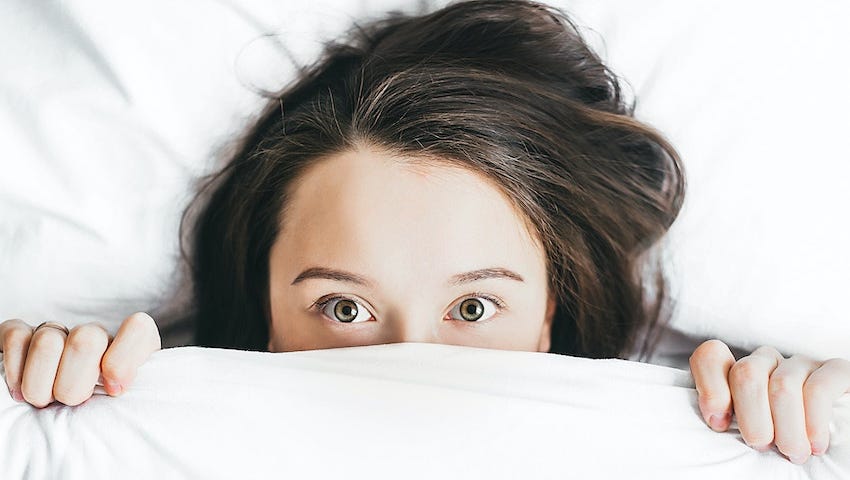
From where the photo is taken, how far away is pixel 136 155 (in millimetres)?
1086

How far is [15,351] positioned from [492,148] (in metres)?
0.51

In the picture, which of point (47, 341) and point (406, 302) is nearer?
point (47, 341)

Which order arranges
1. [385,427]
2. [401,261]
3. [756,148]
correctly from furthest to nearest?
[756,148] < [401,261] < [385,427]

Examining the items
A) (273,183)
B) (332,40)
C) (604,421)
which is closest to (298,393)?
(604,421)

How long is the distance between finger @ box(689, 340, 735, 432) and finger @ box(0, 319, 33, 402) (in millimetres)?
582

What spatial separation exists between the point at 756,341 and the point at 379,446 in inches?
21.8

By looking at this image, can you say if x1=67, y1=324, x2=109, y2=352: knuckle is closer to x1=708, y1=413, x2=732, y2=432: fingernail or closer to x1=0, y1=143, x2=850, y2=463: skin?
x1=0, y1=143, x2=850, y2=463: skin

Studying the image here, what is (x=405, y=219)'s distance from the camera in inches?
36.4

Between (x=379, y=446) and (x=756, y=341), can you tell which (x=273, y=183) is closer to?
(x=379, y=446)

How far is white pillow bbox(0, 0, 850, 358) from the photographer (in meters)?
1.06

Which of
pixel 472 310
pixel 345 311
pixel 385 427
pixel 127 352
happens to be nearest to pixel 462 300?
pixel 472 310

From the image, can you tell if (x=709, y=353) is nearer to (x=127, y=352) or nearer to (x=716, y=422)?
(x=716, y=422)

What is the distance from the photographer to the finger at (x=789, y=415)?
2.55ft

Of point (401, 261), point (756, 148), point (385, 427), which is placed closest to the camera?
point (385, 427)
